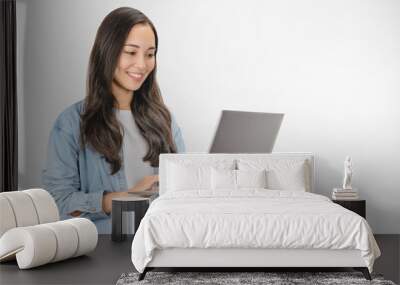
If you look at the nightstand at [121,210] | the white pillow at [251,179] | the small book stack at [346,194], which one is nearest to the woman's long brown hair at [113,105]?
the nightstand at [121,210]

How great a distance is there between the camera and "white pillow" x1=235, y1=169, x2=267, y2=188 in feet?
20.3

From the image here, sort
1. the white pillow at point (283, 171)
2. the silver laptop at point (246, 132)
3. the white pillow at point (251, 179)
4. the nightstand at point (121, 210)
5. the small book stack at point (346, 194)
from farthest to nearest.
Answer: the small book stack at point (346, 194) → the silver laptop at point (246, 132) → the nightstand at point (121, 210) → the white pillow at point (283, 171) → the white pillow at point (251, 179)

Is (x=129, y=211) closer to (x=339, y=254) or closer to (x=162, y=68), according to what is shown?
(x=162, y=68)

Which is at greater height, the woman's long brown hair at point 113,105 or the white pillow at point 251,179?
the woman's long brown hair at point 113,105

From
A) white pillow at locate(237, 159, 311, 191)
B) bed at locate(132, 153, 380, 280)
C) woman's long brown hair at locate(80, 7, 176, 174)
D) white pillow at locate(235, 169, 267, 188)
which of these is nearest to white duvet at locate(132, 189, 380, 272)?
bed at locate(132, 153, 380, 280)

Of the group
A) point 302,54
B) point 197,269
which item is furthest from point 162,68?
point 197,269

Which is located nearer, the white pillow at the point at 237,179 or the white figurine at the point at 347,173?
the white pillow at the point at 237,179

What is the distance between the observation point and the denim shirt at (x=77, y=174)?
6891 millimetres

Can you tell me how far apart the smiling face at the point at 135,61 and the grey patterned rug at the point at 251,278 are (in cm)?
253

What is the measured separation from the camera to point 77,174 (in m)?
6.91

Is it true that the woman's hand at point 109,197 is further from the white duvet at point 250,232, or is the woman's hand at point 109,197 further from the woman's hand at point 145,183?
the white duvet at point 250,232

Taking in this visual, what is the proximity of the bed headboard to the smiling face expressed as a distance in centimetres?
85

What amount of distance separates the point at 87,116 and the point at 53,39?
91 cm

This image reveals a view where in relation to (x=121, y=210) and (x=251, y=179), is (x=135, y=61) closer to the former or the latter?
(x=121, y=210)
